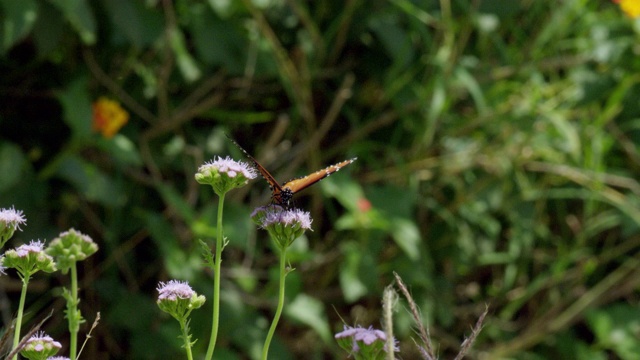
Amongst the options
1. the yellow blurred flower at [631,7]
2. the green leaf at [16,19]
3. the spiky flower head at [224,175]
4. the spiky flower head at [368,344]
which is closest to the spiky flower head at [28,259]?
the spiky flower head at [224,175]

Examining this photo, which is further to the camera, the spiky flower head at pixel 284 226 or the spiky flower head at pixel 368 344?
the spiky flower head at pixel 284 226

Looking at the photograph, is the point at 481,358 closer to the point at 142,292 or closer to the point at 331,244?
the point at 331,244

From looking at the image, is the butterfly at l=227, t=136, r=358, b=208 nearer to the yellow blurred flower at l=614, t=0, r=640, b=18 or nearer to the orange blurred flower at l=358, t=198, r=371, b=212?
the orange blurred flower at l=358, t=198, r=371, b=212

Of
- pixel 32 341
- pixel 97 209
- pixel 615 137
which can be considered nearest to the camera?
pixel 32 341

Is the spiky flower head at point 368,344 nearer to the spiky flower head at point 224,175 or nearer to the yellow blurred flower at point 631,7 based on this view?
the spiky flower head at point 224,175

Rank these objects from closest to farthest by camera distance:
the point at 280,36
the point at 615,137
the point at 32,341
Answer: the point at 32,341 → the point at 280,36 → the point at 615,137

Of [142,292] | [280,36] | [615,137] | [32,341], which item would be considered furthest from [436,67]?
[32,341]

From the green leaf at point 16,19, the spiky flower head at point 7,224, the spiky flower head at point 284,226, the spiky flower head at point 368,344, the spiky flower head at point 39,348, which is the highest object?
the green leaf at point 16,19

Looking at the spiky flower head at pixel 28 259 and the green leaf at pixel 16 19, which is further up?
the green leaf at pixel 16 19
